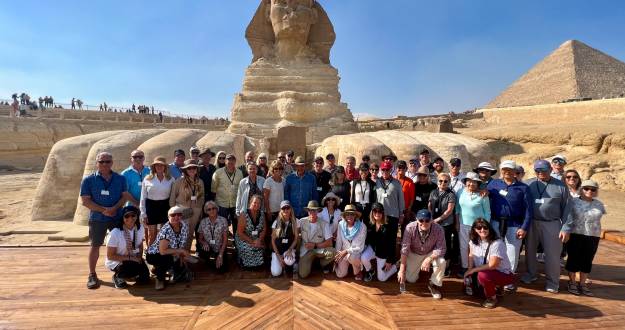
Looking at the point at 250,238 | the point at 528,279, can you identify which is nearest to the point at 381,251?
the point at 250,238

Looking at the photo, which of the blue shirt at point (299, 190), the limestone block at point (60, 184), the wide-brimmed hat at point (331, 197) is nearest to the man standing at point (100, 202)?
the blue shirt at point (299, 190)

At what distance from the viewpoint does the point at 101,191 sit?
3.94 meters

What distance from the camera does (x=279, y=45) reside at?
44.1 ft

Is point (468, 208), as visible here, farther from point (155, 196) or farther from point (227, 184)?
point (155, 196)

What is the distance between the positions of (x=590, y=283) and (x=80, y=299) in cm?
577

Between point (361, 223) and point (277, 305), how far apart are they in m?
1.36

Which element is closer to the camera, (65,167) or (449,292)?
(449,292)

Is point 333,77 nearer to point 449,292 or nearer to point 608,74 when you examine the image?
point 449,292

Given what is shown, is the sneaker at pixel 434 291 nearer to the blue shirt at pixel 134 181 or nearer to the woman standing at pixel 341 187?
the woman standing at pixel 341 187

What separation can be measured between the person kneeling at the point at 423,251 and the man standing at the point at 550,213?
1.13m

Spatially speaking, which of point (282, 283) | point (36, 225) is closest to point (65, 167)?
point (36, 225)

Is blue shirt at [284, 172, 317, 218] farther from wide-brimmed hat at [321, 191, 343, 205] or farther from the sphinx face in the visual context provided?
the sphinx face

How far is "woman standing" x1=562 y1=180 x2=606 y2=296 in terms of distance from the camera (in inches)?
143

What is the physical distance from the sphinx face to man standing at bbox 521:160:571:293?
10865 mm
